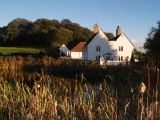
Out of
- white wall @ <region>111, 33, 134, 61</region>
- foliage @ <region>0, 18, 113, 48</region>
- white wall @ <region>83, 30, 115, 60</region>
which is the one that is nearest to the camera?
white wall @ <region>83, 30, 115, 60</region>

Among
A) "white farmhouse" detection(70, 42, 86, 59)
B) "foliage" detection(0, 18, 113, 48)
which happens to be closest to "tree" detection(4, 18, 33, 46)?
"foliage" detection(0, 18, 113, 48)

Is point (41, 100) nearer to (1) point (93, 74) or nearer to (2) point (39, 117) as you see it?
(2) point (39, 117)

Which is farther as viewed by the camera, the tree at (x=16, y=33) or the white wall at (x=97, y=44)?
the tree at (x=16, y=33)

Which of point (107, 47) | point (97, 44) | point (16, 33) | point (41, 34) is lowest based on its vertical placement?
point (107, 47)

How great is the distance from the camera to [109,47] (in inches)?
1590

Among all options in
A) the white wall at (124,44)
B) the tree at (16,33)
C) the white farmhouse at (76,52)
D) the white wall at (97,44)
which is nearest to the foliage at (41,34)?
the tree at (16,33)

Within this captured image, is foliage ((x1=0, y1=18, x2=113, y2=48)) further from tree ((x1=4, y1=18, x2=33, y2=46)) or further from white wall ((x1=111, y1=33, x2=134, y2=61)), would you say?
white wall ((x1=111, y1=33, x2=134, y2=61))

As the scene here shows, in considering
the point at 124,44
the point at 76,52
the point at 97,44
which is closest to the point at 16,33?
the point at 76,52

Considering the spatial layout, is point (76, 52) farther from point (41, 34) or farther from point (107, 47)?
point (41, 34)

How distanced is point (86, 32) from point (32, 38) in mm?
16881

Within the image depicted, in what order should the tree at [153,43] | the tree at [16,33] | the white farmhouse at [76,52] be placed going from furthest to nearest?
the tree at [16,33]
the white farmhouse at [76,52]
the tree at [153,43]

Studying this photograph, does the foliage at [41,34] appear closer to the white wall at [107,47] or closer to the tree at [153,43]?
the white wall at [107,47]

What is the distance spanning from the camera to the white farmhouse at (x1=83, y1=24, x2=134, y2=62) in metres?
39.4

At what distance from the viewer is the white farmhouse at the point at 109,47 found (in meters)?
39.4
